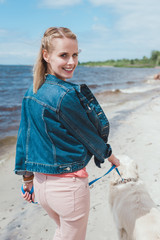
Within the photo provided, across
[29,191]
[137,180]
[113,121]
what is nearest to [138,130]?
[113,121]

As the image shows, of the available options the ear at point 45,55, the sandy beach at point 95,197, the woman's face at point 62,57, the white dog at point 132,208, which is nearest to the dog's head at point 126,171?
the white dog at point 132,208

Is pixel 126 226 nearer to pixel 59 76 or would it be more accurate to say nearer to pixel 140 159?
pixel 59 76

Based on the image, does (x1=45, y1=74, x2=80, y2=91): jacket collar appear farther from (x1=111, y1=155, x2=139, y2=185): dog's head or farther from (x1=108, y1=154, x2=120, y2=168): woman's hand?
(x1=111, y1=155, x2=139, y2=185): dog's head

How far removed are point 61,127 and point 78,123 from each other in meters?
0.11

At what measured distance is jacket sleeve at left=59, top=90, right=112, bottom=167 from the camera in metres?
1.39

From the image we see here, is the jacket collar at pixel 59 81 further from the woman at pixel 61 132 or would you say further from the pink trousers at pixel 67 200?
the pink trousers at pixel 67 200

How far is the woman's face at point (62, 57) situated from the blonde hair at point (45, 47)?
0.03m

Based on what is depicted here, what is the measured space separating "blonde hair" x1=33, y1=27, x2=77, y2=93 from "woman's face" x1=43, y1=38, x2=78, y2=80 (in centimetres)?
3

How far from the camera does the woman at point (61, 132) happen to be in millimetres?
1420

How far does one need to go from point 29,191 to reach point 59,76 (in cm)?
93

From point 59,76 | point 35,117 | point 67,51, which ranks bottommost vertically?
point 35,117

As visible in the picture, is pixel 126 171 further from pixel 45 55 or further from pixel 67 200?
pixel 45 55

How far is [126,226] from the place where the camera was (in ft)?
7.10

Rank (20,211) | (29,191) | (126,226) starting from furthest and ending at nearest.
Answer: (20,211) → (126,226) → (29,191)
